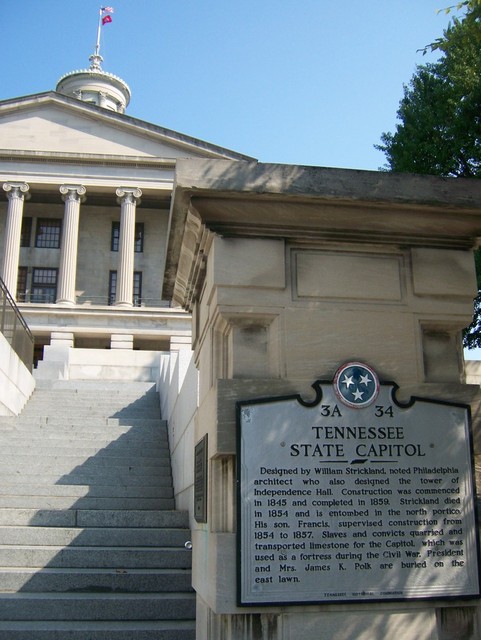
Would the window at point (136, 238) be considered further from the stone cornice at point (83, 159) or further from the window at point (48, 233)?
the stone cornice at point (83, 159)

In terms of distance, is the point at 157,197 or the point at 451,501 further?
the point at 157,197

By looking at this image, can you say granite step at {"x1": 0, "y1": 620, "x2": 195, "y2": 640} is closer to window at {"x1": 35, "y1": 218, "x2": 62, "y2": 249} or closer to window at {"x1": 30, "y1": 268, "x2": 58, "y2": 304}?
window at {"x1": 30, "y1": 268, "x2": 58, "y2": 304}

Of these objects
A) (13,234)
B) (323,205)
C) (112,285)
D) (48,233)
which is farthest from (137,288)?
(323,205)

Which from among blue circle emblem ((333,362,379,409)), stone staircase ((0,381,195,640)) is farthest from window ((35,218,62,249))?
blue circle emblem ((333,362,379,409))

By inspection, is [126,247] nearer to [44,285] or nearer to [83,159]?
[83,159]

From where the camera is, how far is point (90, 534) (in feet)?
26.5

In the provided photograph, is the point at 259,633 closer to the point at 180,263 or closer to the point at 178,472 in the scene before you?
the point at 180,263

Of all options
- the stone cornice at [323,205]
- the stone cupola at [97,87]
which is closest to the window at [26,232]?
the stone cupola at [97,87]

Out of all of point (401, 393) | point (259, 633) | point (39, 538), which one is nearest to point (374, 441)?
point (401, 393)

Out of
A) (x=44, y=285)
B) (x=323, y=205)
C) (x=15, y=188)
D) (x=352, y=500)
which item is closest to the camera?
(x=352, y=500)

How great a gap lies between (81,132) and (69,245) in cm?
768

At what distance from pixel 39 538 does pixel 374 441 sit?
5043mm

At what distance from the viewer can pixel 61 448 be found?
11.8 metres

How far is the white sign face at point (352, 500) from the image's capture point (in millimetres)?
4176
